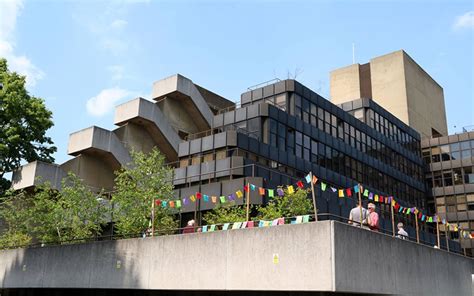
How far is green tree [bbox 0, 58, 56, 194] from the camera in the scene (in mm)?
35531

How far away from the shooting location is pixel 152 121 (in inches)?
1571

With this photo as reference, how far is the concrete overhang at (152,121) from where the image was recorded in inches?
1548

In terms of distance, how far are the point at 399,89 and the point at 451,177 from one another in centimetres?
1356

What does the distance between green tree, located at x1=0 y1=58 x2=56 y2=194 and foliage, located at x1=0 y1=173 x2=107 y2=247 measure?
24.4 feet

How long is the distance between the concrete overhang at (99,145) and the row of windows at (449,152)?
3444 centimetres

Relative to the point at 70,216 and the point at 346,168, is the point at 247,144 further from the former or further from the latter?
the point at 70,216

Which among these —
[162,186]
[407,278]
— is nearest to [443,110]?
[162,186]

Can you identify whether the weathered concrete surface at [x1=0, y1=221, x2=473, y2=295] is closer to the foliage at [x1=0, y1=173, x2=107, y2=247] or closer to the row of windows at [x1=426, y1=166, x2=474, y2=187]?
the foliage at [x1=0, y1=173, x2=107, y2=247]

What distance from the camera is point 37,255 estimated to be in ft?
73.8

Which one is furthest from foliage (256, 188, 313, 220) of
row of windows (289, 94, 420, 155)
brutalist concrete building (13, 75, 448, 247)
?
row of windows (289, 94, 420, 155)

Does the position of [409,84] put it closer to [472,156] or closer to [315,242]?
[472,156]

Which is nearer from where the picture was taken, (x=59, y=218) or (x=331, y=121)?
(x=59, y=218)

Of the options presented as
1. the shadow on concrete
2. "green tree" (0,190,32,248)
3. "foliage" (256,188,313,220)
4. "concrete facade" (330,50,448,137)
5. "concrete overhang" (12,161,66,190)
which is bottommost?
the shadow on concrete

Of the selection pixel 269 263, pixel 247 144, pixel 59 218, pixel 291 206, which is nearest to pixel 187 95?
pixel 247 144
